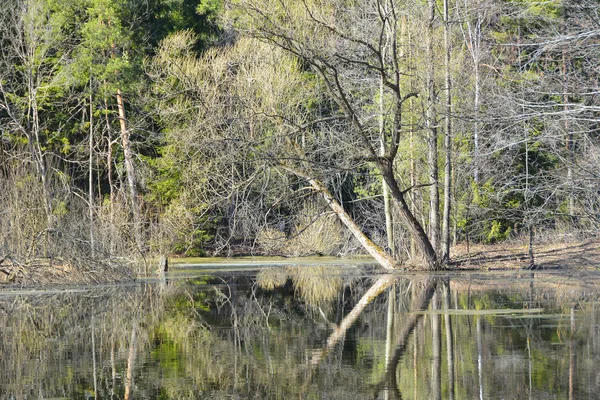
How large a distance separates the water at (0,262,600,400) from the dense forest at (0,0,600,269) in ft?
17.6

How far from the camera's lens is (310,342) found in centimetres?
1347

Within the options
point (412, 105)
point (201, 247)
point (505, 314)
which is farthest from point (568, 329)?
point (201, 247)

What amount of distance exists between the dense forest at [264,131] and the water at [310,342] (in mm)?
5365

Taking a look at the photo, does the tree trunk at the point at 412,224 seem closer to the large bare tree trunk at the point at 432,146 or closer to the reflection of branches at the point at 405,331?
the large bare tree trunk at the point at 432,146

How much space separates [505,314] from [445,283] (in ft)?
23.6

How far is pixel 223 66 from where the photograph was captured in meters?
39.8

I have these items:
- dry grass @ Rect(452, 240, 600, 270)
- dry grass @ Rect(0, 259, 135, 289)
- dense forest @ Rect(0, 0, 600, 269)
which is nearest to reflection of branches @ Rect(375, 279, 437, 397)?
dense forest @ Rect(0, 0, 600, 269)

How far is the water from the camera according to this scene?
32.5 ft

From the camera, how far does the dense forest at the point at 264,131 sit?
28.5 meters

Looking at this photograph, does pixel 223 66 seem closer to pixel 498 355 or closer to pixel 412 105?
pixel 412 105

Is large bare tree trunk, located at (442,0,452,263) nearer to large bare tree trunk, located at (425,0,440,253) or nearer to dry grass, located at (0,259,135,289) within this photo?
large bare tree trunk, located at (425,0,440,253)

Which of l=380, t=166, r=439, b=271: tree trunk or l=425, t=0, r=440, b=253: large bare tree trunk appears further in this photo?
l=425, t=0, r=440, b=253: large bare tree trunk

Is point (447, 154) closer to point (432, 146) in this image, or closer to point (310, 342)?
point (432, 146)

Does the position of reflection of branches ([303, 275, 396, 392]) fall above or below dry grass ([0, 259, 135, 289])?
below
